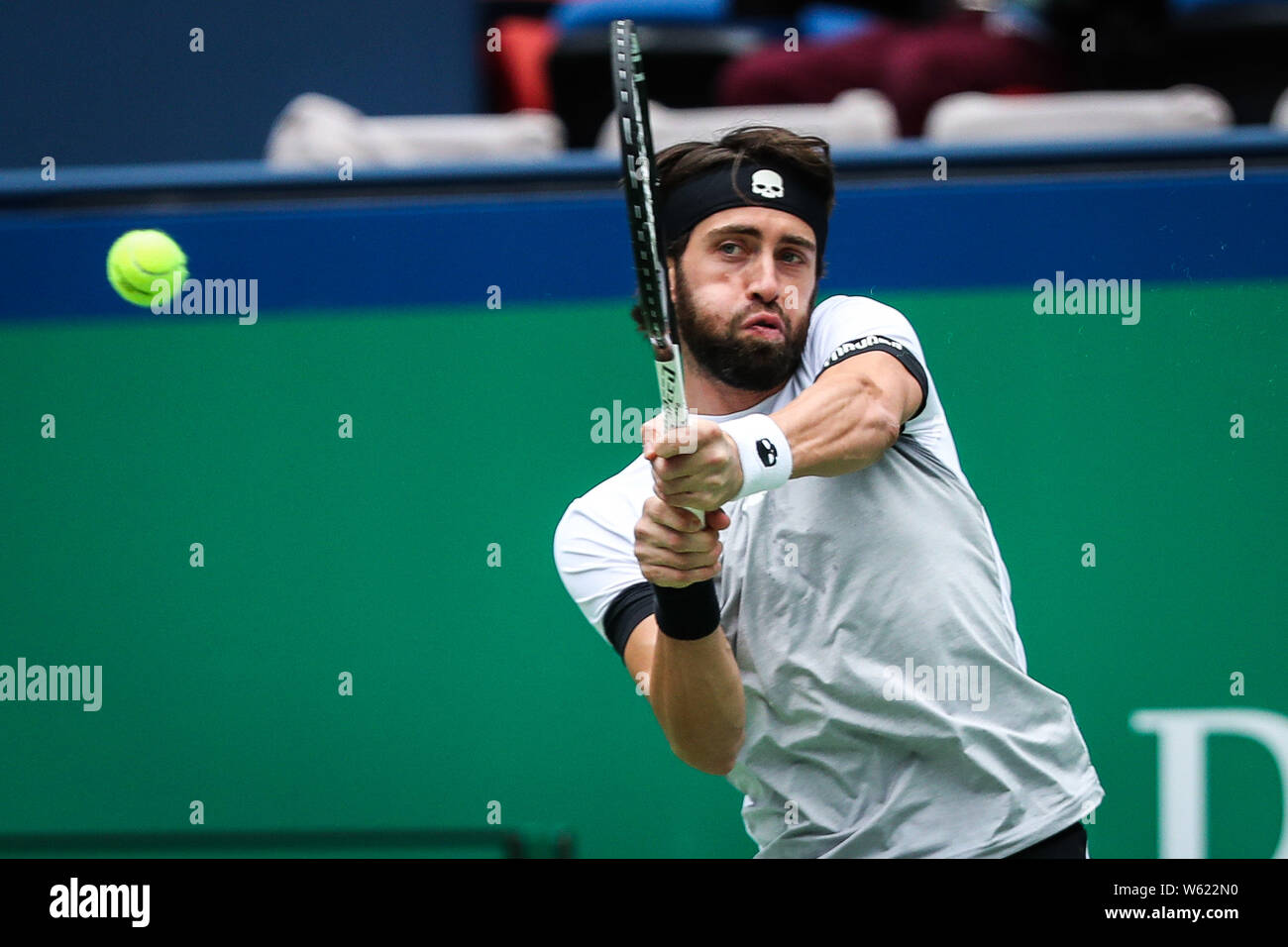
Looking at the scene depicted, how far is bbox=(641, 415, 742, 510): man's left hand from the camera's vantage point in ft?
6.97

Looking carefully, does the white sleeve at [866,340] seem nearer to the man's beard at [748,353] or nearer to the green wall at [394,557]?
the man's beard at [748,353]

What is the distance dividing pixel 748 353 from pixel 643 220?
50cm

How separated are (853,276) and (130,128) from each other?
2164 millimetres

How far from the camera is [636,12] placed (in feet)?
15.3


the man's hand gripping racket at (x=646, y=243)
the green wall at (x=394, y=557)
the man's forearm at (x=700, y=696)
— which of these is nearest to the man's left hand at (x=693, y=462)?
the man's hand gripping racket at (x=646, y=243)

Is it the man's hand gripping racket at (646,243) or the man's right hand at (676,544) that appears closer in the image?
the man's hand gripping racket at (646,243)

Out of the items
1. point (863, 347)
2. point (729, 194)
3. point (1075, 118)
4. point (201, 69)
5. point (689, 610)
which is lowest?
point (689, 610)

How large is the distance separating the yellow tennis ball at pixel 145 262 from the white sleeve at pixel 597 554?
3.74 feet

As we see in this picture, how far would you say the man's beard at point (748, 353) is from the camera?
262cm

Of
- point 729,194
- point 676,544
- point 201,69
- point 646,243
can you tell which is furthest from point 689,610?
point 201,69

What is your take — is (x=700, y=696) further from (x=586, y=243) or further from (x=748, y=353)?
(x=586, y=243)

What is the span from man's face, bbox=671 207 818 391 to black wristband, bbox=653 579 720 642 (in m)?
0.44
